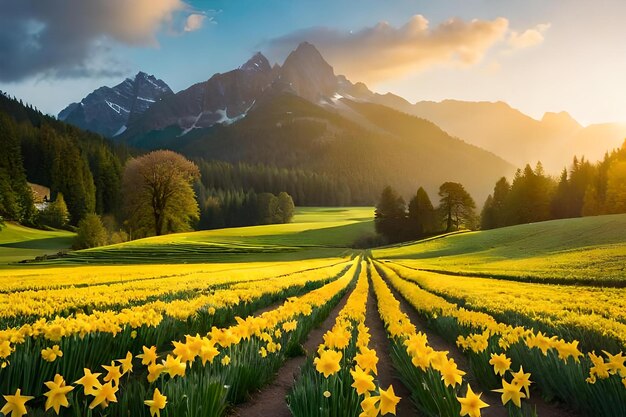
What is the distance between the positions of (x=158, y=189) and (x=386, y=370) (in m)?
56.0

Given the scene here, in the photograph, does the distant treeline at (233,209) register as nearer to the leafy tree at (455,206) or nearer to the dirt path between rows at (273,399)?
the leafy tree at (455,206)

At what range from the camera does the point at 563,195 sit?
256 ft

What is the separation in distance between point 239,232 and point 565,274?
192 ft

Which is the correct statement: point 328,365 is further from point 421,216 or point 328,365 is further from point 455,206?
point 455,206

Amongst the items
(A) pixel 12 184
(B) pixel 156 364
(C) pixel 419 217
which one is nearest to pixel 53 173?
(A) pixel 12 184

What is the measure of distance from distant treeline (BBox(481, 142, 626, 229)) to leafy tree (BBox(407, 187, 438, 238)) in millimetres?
13288

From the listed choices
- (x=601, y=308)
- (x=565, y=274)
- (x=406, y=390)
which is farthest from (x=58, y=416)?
(x=565, y=274)

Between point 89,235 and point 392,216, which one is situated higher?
point 392,216

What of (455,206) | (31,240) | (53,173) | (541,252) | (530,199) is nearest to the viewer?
(541,252)

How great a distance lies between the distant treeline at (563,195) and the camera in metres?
60.7

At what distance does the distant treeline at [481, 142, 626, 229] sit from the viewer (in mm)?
60719

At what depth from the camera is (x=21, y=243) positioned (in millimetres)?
65312

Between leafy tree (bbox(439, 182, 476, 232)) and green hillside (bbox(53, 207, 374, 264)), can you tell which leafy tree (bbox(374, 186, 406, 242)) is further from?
leafy tree (bbox(439, 182, 476, 232))

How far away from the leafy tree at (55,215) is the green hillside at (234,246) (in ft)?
153
